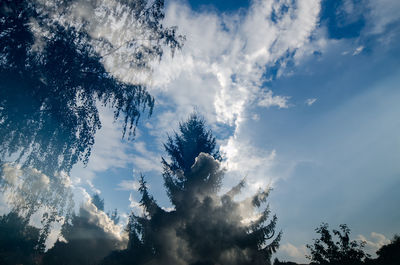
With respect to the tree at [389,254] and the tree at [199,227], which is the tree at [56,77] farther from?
the tree at [389,254]

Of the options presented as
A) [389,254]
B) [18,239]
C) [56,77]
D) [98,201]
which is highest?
[98,201]

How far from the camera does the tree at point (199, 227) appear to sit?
787 cm

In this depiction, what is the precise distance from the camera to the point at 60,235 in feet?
69.8

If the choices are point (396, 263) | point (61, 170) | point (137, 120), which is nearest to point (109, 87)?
point (137, 120)

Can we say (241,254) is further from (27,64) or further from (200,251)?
(27,64)

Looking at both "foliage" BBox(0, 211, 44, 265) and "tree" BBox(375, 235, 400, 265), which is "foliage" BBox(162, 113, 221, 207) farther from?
"foliage" BBox(0, 211, 44, 265)

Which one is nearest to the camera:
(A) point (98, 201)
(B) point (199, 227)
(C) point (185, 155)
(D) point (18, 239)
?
(B) point (199, 227)

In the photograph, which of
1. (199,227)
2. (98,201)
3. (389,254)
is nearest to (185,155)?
(199,227)

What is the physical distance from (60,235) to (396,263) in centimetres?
2881

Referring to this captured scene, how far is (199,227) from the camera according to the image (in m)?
8.05

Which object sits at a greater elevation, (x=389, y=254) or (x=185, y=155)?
(x=185, y=155)

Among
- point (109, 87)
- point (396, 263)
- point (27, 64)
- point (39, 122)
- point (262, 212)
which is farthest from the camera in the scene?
point (262, 212)

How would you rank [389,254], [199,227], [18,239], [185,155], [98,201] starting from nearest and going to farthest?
[389,254]
[199,227]
[185,155]
[18,239]
[98,201]

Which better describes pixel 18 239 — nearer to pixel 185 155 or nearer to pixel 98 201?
pixel 98 201
